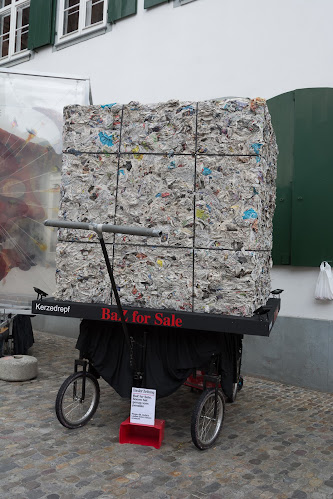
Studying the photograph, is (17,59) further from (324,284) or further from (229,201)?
(229,201)

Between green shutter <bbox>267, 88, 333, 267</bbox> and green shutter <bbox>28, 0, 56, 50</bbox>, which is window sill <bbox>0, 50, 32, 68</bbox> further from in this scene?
green shutter <bbox>267, 88, 333, 267</bbox>

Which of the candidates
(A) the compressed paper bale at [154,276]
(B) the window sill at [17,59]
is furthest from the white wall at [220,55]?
(A) the compressed paper bale at [154,276]

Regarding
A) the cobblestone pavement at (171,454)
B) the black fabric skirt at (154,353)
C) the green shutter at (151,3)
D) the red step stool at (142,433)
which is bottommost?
the cobblestone pavement at (171,454)

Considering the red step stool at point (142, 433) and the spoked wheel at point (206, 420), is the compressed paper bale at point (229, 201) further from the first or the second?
the red step stool at point (142, 433)

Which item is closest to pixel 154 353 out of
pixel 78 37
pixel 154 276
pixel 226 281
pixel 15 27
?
pixel 154 276

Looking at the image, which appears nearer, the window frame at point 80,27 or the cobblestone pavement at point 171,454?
the cobblestone pavement at point 171,454

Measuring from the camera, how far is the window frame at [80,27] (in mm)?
8977

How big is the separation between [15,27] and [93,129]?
26.0ft

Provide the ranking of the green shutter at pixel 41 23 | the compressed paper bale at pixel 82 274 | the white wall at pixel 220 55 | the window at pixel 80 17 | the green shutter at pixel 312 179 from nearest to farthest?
the compressed paper bale at pixel 82 274 → the green shutter at pixel 312 179 → the white wall at pixel 220 55 → the window at pixel 80 17 → the green shutter at pixel 41 23

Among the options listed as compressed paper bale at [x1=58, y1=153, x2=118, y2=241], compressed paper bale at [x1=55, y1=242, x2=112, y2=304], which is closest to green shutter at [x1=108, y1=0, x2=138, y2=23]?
compressed paper bale at [x1=58, y1=153, x2=118, y2=241]

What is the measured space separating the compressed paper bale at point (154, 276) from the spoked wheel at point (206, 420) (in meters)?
0.84

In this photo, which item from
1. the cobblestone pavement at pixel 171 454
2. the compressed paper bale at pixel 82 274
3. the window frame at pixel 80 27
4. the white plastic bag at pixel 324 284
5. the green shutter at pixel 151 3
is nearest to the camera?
the cobblestone pavement at pixel 171 454

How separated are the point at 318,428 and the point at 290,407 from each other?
2.26 feet

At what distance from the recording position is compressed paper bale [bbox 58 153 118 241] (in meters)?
4.19
